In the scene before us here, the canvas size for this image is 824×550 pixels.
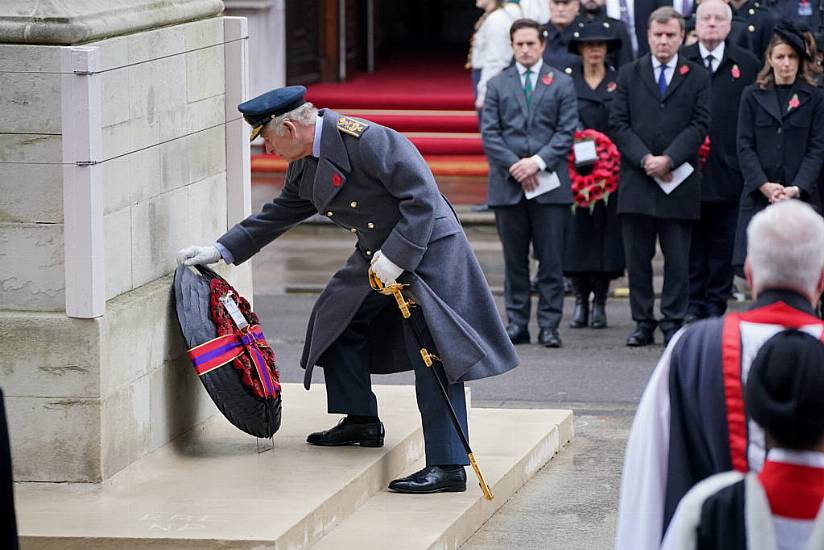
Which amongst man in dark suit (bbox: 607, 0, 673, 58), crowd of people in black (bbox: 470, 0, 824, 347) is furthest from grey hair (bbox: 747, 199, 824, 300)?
man in dark suit (bbox: 607, 0, 673, 58)

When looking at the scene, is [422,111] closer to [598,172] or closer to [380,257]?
[598,172]

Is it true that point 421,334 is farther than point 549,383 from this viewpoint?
No

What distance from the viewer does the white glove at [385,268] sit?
20.2 feet

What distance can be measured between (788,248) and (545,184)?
6.22 metres

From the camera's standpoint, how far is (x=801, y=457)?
3582 millimetres

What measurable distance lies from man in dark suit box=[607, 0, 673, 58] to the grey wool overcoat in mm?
6189

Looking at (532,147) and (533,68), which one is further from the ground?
(533,68)

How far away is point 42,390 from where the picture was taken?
5902 mm

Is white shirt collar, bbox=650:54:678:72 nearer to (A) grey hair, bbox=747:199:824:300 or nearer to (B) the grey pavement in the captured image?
(B) the grey pavement

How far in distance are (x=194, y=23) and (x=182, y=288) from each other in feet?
3.68

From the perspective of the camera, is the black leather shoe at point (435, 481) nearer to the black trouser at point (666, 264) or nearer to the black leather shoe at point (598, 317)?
the black trouser at point (666, 264)

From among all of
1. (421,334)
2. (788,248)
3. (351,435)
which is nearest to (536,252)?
(351,435)

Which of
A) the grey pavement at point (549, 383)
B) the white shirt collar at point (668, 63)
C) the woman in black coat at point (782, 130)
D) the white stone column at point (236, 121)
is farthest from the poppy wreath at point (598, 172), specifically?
the white stone column at point (236, 121)

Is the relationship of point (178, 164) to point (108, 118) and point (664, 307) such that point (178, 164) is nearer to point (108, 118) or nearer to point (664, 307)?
point (108, 118)
